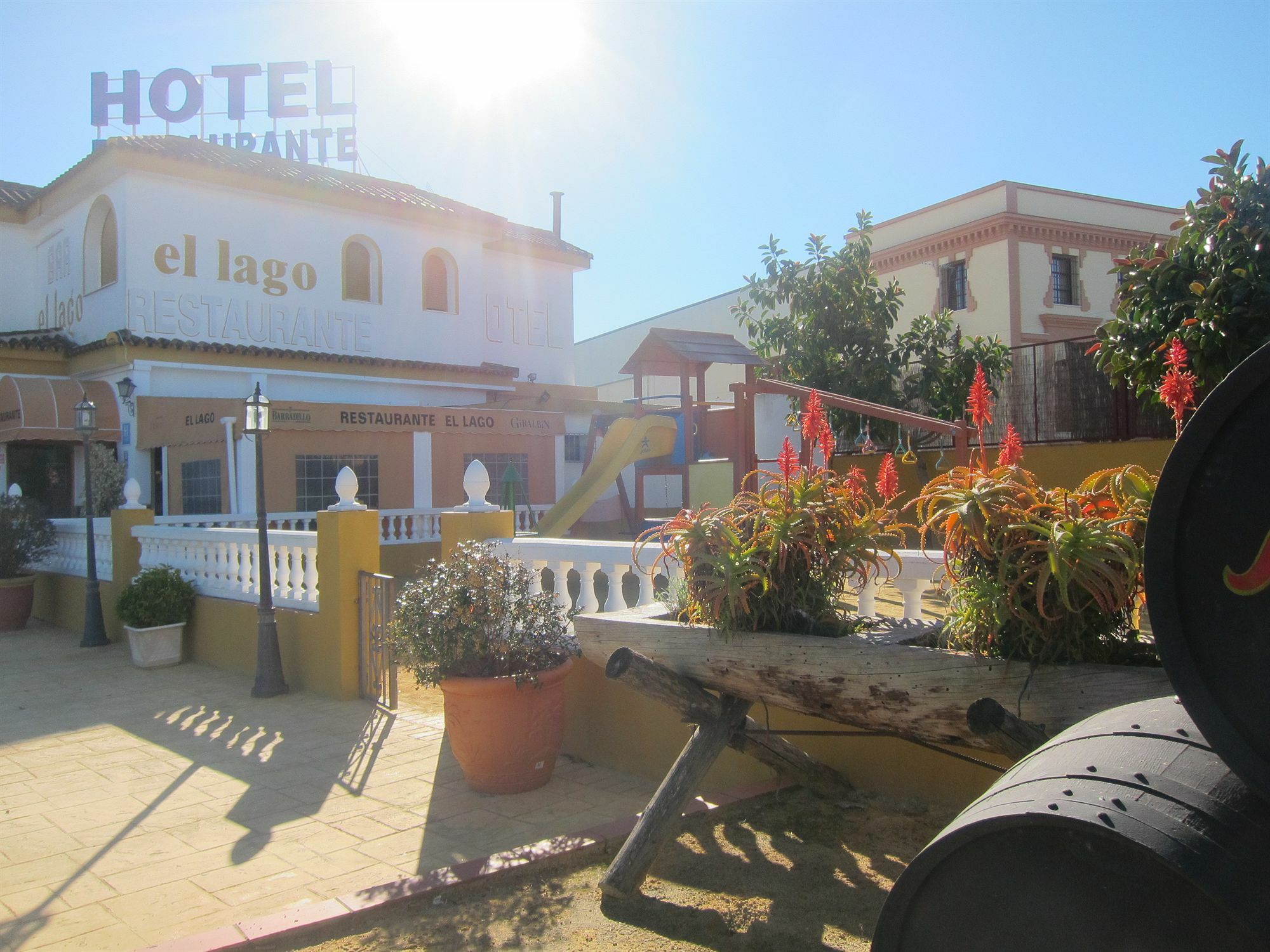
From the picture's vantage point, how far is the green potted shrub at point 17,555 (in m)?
12.5

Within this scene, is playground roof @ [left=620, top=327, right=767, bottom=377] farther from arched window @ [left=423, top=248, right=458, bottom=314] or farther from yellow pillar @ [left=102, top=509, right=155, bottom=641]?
yellow pillar @ [left=102, top=509, right=155, bottom=641]

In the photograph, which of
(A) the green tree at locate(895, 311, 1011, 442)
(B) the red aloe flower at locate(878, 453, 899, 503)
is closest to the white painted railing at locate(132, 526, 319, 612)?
(B) the red aloe flower at locate(878, 453, 899, 503)

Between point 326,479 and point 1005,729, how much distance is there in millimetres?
14580

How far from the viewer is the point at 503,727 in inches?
208

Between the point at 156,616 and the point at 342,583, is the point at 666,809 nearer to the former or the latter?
the point at 342,583

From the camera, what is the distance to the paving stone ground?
13.5 feet

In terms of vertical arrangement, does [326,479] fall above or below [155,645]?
above

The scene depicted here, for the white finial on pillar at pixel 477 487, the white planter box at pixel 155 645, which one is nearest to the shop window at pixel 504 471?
the white planter box at pixel 155 645

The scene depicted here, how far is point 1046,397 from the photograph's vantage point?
1509 cm

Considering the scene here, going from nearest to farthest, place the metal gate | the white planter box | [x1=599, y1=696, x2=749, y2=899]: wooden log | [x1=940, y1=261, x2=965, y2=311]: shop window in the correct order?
1. [x1=599, y1=696, x2=749, y2=899]: wooden log
2. the metal gate
3. the white planter box
4. [x1=940, y1=261, x2=965, y2=311]: shop window

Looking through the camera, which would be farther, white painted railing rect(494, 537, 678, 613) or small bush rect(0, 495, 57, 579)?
small bush rect(0, 495, 57, 579)

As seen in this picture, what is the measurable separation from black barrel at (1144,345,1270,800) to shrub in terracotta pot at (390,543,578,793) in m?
3.98

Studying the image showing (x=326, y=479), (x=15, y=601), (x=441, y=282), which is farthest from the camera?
(x=441, y=282)

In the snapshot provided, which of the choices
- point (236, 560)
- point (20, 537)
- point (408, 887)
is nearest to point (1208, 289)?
point (408, 887)
